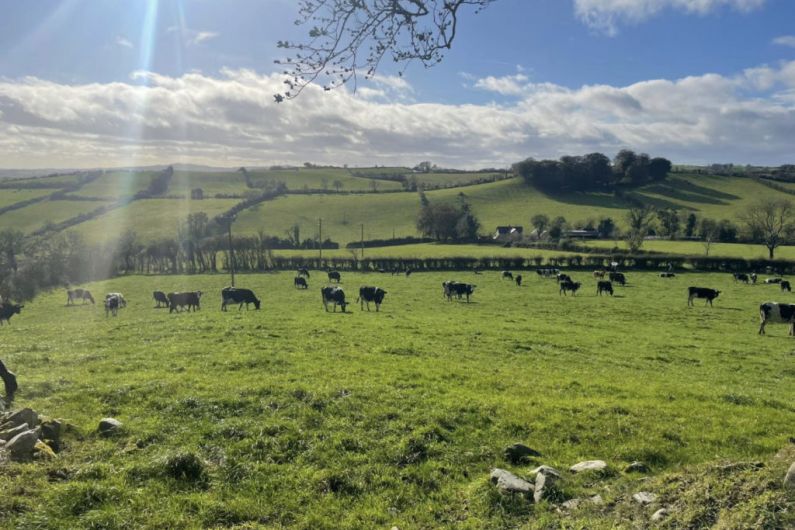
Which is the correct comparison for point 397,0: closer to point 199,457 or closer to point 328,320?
point 199,457

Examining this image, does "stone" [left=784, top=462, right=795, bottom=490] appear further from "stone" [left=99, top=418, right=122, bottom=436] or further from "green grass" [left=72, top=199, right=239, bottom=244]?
"green grass" [left=72, top=199, right=239, bottom=244]

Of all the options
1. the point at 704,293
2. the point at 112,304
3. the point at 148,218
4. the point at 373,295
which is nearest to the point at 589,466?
the point at 373,295

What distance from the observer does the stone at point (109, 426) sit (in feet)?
25.5

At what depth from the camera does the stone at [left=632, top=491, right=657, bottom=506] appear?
222 inches

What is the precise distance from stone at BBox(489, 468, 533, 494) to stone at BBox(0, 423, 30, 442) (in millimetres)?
6581

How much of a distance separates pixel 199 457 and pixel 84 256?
6606 cm

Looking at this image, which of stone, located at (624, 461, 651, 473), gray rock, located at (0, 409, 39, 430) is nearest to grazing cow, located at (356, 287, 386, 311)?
gray rock, located at (0, 409, 39, 430)

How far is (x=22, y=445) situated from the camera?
6.53 metres

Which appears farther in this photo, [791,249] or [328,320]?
[791,249]

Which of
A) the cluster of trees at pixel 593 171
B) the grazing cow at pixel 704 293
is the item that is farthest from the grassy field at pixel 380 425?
the cluster of trees at pixel 593 171

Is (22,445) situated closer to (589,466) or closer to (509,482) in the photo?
(509,482)

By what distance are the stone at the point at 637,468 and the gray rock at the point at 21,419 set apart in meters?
8.74

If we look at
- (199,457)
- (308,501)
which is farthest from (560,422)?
(199,457)

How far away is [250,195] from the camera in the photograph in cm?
11975
